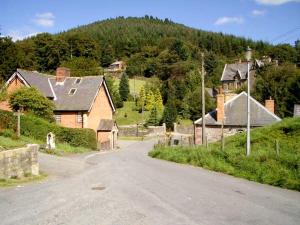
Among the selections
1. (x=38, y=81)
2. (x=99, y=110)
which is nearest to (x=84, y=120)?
(x=99, y=110)

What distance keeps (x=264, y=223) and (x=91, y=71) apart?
8086cm

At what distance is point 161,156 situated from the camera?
3073 cm

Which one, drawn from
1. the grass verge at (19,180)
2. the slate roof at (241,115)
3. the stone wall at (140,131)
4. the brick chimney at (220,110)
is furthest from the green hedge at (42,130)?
the stone wall at (140,131)

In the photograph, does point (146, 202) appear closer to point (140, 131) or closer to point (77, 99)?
point (77, 99)

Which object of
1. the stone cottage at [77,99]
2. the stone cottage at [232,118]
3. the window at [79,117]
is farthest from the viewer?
the stone cottage at [77,99]

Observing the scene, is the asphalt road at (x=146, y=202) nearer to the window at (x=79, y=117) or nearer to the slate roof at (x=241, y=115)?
the slate roof at (x=241, y=115)

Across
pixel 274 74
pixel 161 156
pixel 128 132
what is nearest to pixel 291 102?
pixel 274 74

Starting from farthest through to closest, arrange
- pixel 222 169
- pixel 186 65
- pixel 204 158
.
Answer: pixel 186 65, pixel 204 158, pixel 222 169

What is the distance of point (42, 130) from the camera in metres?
38.3

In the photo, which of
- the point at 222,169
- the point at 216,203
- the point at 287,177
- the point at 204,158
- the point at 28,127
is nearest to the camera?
the point at 216,203

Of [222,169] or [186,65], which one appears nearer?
[222,169]

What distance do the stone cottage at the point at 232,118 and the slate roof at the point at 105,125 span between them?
37.5 feet

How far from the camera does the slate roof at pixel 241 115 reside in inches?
1661

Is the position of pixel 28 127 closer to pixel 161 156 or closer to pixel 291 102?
pixel 161 156
